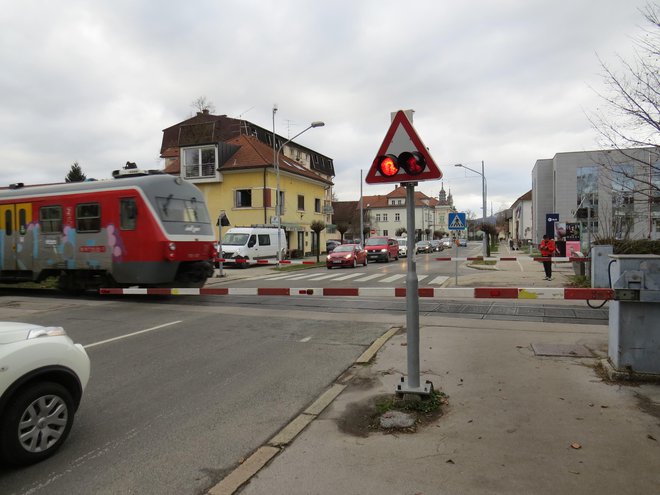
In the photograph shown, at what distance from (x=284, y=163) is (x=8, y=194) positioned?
2656 centimetres

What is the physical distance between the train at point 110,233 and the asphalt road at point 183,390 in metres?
2.10

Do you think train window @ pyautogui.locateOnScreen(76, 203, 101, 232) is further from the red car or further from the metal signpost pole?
the red car

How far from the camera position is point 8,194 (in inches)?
557

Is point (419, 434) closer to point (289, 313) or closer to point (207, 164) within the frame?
point (289, 313)

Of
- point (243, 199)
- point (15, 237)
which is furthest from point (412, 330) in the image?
point (243, 199)

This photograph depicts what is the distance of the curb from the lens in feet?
10.3

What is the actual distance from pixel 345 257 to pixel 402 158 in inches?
875

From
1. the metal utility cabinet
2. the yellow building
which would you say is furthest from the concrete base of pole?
the yellow building

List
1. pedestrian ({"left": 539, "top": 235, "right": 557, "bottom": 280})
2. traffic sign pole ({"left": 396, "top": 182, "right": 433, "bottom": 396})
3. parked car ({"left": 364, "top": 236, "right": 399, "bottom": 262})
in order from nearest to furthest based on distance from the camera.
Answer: traffic sign pole ({"left": 396, "top": 182, "right": 433, "bottom": 396}) < pedestrian ({"left": 539, "top": 235, "right": 557, "bottom": 280}) < parked car ({"left": 364, "top": 236, "right": 399, "bottom": 262})

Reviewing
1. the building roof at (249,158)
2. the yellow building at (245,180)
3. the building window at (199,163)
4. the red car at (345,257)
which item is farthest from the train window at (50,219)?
the building window at (199,163)

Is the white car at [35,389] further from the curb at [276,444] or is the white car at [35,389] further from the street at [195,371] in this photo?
the curb at [276,444]

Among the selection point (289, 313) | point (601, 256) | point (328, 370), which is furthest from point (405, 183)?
point (601, 256)

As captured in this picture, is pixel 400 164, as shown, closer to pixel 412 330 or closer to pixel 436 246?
pixel 412 330

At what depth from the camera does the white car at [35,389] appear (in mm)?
3250
